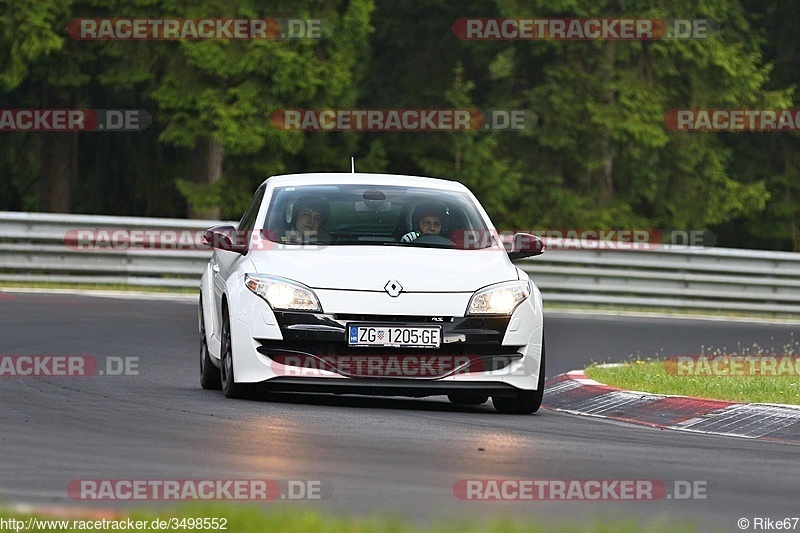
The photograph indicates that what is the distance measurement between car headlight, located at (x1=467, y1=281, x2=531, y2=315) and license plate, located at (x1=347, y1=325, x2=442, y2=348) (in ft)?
1.14

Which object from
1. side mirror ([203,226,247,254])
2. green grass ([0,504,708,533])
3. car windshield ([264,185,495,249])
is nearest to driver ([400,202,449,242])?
car windshield ([264,185,495,249])

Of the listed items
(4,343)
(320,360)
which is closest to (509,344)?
(320,360)

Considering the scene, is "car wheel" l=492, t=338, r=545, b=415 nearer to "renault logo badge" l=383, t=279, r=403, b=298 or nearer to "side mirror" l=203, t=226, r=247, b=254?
"renault logo badge" l=383, t=279, r=403, b=298

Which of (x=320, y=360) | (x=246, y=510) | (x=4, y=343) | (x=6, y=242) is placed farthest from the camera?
(x=6, y=242)

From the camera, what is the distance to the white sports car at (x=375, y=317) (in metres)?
10.7

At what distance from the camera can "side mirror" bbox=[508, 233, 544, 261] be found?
39.5 feet

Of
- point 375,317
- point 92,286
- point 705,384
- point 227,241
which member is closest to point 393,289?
point 375,317

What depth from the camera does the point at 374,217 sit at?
1215cm

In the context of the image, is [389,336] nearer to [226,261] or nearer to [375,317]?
[375,317]

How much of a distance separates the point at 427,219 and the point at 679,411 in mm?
2103

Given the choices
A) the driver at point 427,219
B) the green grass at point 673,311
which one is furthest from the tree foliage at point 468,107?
the driver at point 427,219

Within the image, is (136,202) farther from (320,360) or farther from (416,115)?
(320,360)

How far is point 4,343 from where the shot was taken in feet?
49.4

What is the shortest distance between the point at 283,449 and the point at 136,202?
2866 cm
